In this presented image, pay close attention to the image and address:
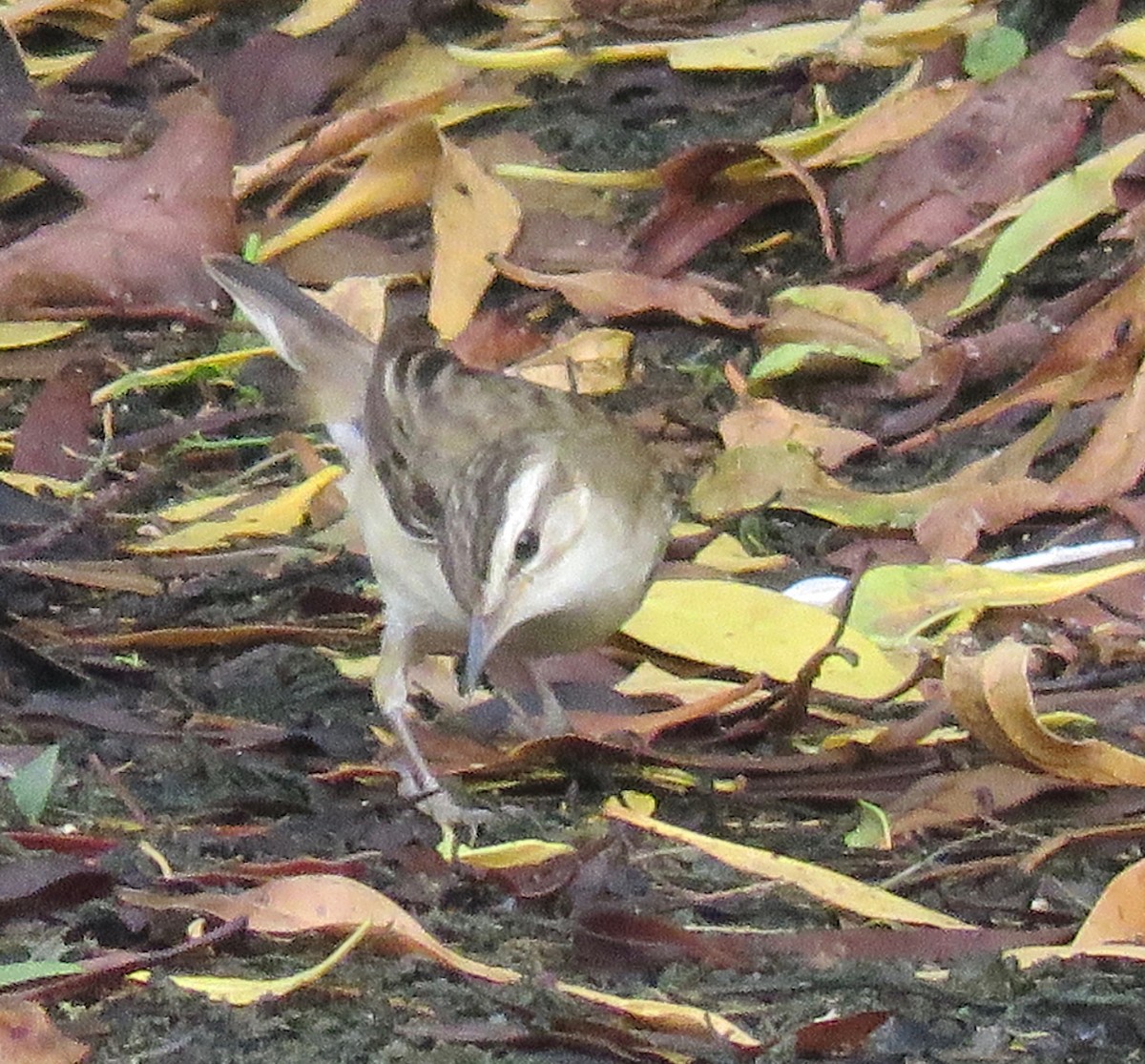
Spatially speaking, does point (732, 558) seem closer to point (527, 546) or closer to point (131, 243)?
point (527, 546)

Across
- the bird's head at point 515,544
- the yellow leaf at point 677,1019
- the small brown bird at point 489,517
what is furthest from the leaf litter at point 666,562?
the bird's head at point 515,544

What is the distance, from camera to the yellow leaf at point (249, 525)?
567 cm

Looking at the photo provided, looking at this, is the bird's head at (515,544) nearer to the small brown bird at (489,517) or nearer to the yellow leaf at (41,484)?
the small brown bird at (489,517)

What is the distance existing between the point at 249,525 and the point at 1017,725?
7.46ft

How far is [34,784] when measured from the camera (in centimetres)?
417

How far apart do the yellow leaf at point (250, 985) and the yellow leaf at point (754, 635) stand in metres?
1.59

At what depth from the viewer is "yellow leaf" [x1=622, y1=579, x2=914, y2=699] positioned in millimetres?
4867

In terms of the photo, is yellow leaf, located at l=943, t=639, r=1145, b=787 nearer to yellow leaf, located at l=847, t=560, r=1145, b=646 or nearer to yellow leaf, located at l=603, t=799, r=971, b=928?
yellow leaf, located at l=603, t=799, r=971, b=928

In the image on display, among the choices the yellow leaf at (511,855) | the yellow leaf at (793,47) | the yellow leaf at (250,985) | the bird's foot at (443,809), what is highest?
the yellow leaf at (250,985)

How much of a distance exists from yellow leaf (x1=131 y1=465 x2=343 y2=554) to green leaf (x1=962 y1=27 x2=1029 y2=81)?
2247 millimetres

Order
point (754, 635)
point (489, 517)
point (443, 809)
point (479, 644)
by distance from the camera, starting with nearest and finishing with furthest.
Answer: point (443, 809), point (479, 644), point (489, 517), point (754, 635)

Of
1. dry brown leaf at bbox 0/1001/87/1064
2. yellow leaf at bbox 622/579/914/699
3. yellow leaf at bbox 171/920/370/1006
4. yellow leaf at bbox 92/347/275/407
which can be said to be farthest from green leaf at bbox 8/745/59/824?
yellow leaf at bbox 92/347/275/407

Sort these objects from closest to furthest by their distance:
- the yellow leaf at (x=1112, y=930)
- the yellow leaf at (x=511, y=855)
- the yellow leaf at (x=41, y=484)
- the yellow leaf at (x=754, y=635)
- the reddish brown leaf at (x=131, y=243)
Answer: the yellow leaf at (x=1112, y=930) < the yellow leaf at (x=511, y=855) < the yellow leaf at (x=754, y=635) < the yellow leaf at (x=41, y=484) < the reddish brown leaf at (x=131, y=243)

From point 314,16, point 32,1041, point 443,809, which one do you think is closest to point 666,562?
point 443,809
